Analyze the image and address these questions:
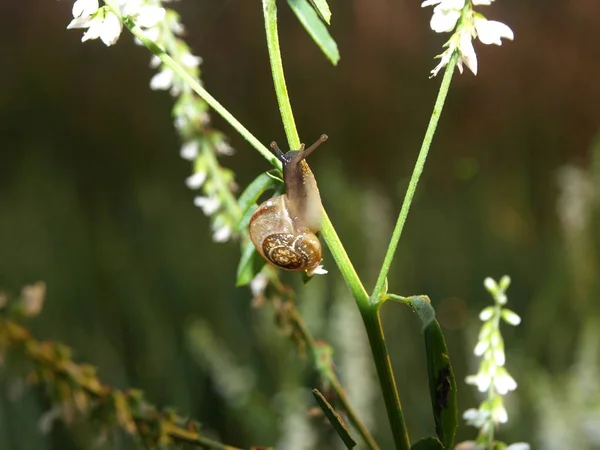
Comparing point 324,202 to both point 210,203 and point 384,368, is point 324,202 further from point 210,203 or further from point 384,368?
point 384,368

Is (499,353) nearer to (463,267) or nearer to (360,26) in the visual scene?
(463,267)

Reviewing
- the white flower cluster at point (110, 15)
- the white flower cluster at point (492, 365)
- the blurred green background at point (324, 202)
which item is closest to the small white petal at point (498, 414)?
the white flower cluster at point (492, 365)

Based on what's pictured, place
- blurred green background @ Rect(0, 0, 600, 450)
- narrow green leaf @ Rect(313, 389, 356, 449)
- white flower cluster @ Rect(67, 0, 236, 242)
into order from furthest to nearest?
1. blurred green background @ Rect(0, 0, 600, 450)
2. white flower cluster @ Rect(67, 0, 236, 242)
3. narrow green leaf @ Rect(313, 389, 356, 449)

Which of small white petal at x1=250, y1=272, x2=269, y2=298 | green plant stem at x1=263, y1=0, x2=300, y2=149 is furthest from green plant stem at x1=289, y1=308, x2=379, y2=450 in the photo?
green plant stem at x1=263, y1=0, x2=300, y2=149

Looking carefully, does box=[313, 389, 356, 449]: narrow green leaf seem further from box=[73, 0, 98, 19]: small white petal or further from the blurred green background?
the blurred green background

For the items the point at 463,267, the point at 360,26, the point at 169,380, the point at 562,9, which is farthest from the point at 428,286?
the point at 562,9
